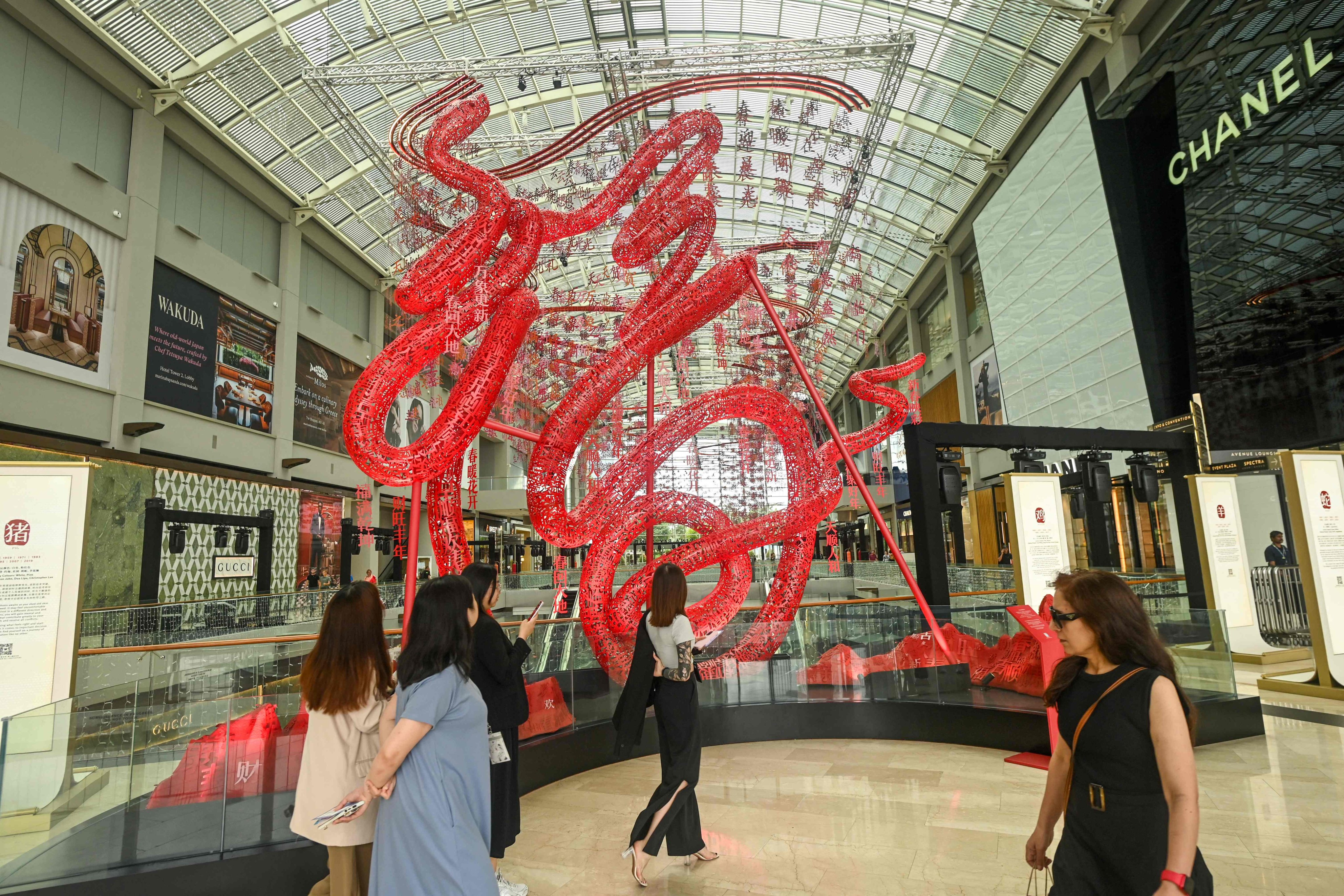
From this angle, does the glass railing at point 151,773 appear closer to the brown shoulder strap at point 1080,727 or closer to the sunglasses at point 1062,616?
the brown shoulder strap at point 1080,727

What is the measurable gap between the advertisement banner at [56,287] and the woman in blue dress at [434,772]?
14.0m

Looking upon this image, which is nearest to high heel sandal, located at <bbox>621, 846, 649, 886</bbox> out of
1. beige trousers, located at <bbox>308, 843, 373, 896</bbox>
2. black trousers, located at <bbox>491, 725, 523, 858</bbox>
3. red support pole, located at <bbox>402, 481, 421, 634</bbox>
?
black trousers, located at <bbox>491, 725, 523, 858</bbox>

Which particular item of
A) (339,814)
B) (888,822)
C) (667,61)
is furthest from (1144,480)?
(667,61)

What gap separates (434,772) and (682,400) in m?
15.0

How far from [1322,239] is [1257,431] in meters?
2.75

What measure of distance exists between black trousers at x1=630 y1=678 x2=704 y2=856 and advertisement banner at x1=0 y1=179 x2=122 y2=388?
13.7 m

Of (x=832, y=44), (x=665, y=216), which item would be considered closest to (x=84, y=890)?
(x=665, y=216)

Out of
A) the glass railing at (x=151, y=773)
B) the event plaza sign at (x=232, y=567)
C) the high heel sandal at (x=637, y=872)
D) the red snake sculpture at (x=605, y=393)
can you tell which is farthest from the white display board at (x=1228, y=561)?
the event plaza sign at (x=232, y=567)

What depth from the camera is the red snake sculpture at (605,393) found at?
4.99 m

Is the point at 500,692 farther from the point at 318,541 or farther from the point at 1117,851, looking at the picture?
the point at 318,541

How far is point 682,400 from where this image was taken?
16719mm

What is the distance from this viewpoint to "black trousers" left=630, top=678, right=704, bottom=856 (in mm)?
3234

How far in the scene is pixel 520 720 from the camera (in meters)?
3.01

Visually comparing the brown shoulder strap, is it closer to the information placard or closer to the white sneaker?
the white sneaker
